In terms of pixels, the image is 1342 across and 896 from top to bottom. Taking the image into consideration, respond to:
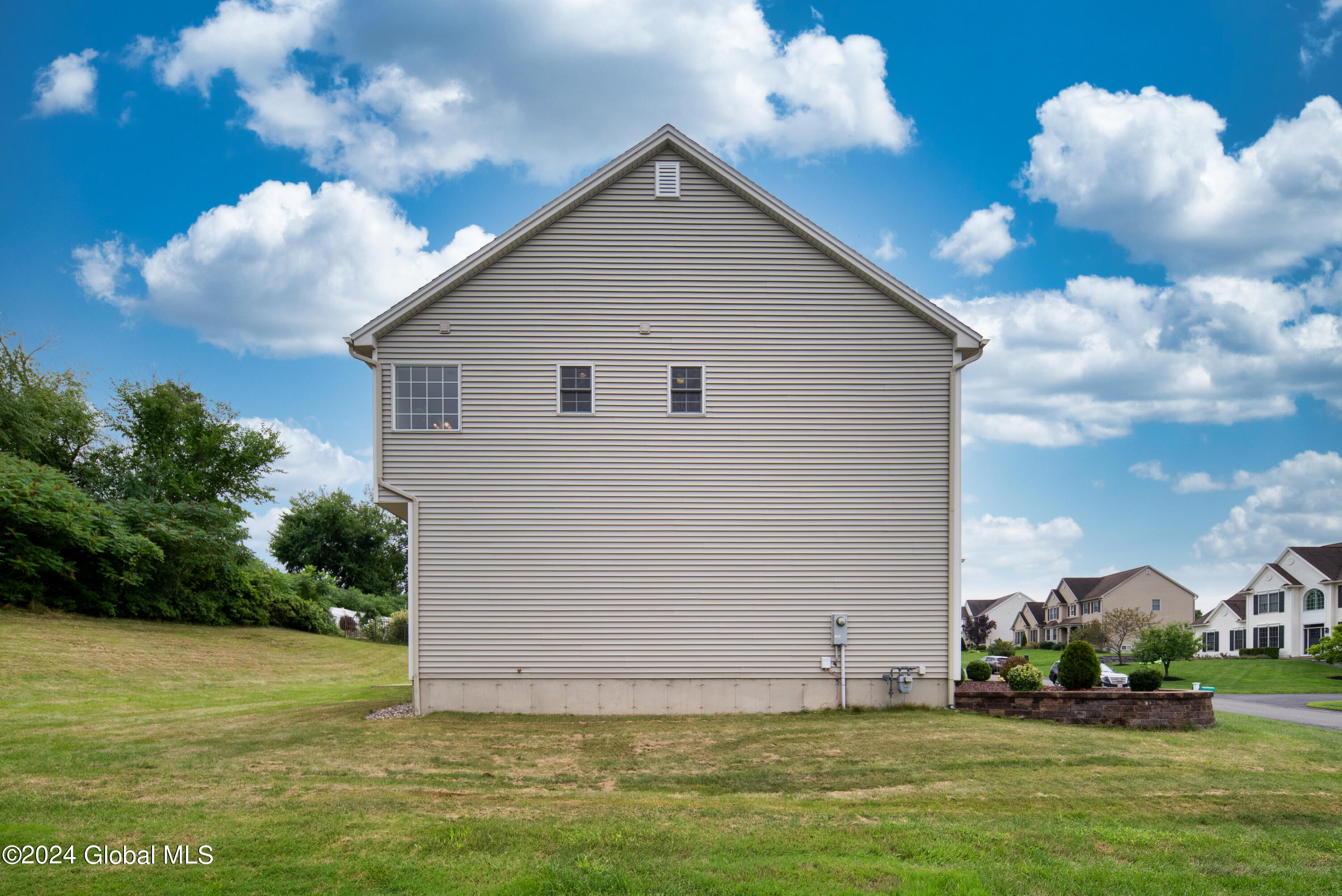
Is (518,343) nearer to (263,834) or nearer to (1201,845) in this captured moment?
(263,834)

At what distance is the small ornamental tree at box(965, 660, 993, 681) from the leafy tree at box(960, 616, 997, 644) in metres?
69.1

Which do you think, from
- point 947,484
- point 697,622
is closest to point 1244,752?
point 947,484

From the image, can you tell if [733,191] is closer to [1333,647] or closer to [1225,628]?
[1333,647]

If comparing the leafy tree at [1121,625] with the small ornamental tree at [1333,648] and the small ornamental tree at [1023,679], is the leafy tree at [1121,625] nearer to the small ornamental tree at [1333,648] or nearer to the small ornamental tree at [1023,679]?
the small ornamental tree at [1333,648]

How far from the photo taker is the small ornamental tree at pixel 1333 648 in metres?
39.3

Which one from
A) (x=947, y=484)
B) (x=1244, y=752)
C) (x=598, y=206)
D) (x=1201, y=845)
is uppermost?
(x=598, y=206)

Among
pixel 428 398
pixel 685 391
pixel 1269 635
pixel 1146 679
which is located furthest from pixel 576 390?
pixel 1269 635

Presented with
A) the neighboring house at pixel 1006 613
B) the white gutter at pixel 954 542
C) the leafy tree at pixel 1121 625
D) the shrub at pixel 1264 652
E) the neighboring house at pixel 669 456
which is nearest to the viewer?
the neighboring house at pixel 669 456

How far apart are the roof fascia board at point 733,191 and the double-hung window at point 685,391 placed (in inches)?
144

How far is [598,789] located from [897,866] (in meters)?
4.41

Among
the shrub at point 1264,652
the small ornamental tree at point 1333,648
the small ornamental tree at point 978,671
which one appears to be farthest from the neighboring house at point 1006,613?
the small ornamental tree at point 978,671

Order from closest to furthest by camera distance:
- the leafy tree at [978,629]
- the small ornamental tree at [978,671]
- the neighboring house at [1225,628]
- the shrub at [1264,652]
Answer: the small ornamental tree at [978,671], the shrub at [1264,652], the neighboring house at [1225,628], the leafy tree at [978,629]

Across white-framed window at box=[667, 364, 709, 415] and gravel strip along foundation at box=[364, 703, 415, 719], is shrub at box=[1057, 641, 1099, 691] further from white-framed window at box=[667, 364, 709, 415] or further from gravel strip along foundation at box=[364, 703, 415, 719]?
gravel strip along foundation at box=[364, 703, 415, 719]

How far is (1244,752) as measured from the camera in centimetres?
1367
